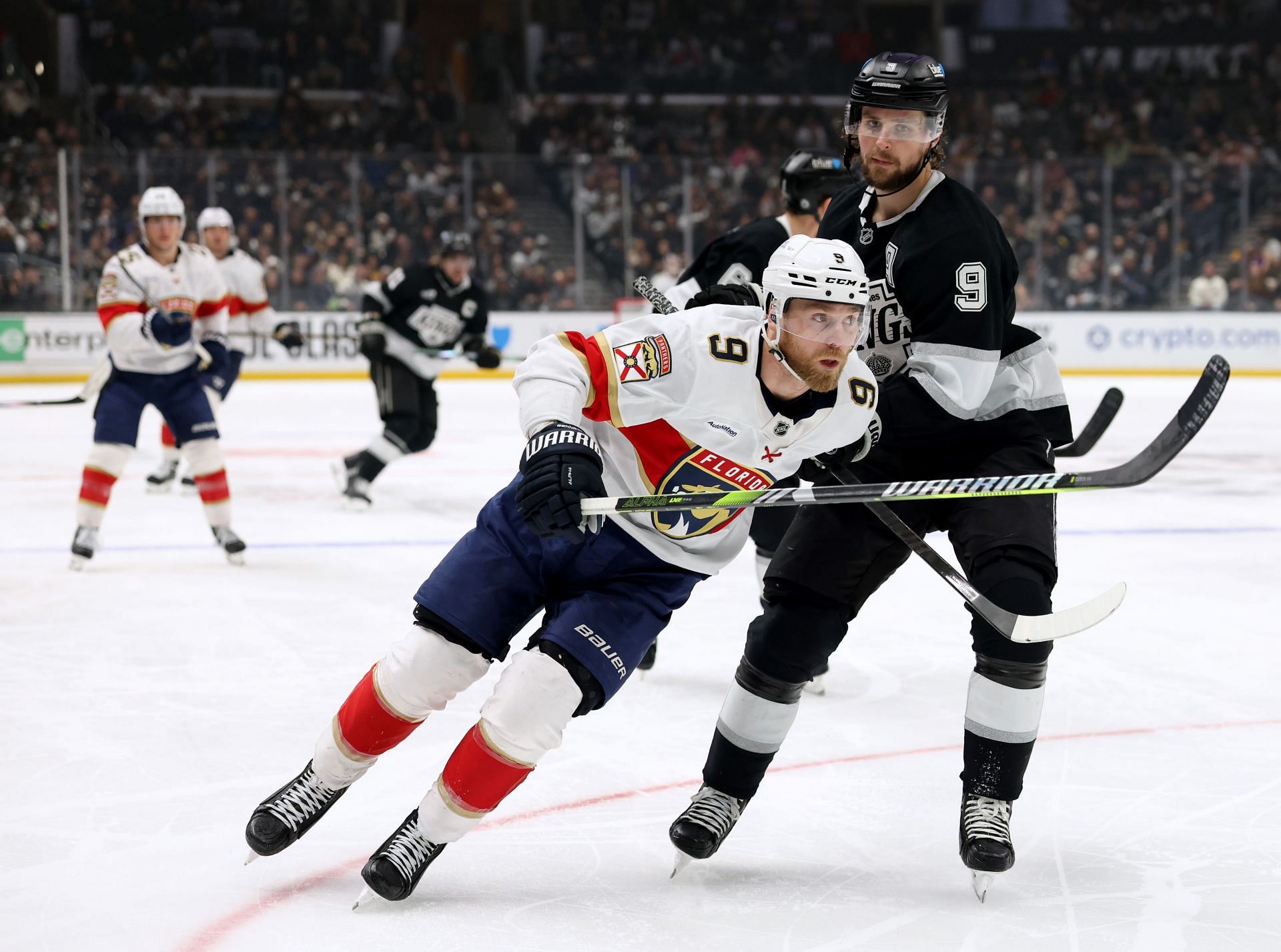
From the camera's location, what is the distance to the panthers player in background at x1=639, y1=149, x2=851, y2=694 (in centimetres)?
315

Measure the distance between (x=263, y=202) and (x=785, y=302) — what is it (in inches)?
411

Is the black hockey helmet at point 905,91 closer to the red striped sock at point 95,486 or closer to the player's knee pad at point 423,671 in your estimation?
the player's knee pad at point 423,671

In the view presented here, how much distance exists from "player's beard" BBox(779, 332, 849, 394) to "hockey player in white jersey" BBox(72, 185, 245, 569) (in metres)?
3.00

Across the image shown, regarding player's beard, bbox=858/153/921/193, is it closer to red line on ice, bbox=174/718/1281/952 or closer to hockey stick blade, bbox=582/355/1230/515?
hockey stick blade, bbox=582/355/1230/515

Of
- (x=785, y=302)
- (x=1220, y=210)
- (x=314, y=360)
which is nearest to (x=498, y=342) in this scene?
(x=314, y=360)

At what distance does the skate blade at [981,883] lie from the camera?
1.99 m

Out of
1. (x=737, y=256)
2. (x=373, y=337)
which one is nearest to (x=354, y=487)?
(x=373, y=337)

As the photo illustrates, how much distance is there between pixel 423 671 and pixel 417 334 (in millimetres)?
4282

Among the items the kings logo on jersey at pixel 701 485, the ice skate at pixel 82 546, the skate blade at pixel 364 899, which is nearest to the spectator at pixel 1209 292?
the ice skate at pixel 82 546

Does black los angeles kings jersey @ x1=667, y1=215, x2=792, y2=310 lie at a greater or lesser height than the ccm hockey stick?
greater

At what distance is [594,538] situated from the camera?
1.96 meters

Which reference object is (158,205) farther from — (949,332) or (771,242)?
(949,332)

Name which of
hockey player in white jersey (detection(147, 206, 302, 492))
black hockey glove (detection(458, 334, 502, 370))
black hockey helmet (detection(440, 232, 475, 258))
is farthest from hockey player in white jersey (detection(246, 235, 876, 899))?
hockey player in white jersey (detection(147, 206, 302, 492))

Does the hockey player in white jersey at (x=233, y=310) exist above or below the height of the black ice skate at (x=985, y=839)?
above
